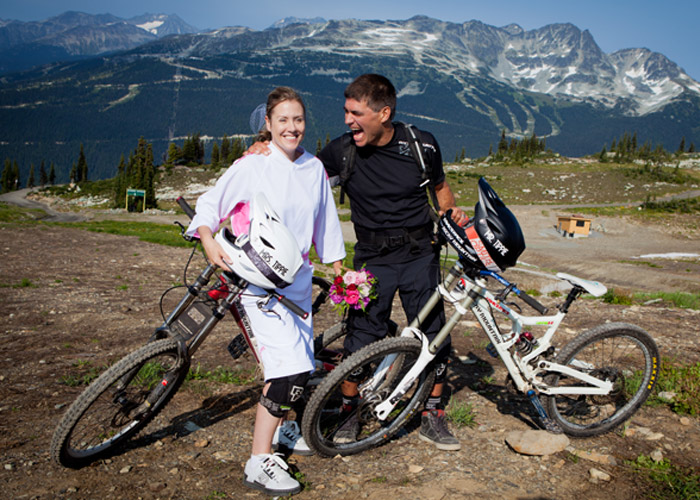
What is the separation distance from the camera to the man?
14.4 feet

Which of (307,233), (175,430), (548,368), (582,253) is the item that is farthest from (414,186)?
(582,253)

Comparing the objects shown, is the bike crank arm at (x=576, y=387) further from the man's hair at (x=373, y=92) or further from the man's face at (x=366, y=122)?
the man's hair at (x=373, y=92)

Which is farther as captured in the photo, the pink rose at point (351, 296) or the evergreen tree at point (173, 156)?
the evergreen tree at point (173, 156)

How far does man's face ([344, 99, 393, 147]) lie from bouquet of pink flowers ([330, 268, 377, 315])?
1206 millimetres

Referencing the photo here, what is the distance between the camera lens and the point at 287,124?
379cm

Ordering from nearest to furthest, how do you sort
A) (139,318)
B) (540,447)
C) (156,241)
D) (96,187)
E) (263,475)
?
1. (263,475)
2. (540,447)
3. (139,318)
4. (156,241)
5. (96,187)

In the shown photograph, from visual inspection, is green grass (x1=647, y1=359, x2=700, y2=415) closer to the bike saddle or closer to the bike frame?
the bike frame

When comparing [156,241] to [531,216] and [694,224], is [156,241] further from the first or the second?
[694,224]

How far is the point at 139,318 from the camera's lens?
8312 mm

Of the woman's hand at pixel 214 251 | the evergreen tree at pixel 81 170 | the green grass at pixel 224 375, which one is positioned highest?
the woman's hand at pixel 214 251

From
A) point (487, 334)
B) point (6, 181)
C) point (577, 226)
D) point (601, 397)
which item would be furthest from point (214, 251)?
point (6, 181)

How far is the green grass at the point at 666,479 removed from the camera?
3.67 meters

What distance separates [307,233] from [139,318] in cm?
555

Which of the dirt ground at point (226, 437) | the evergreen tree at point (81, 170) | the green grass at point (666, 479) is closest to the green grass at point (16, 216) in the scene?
the dirt ground at point (226, 437)
